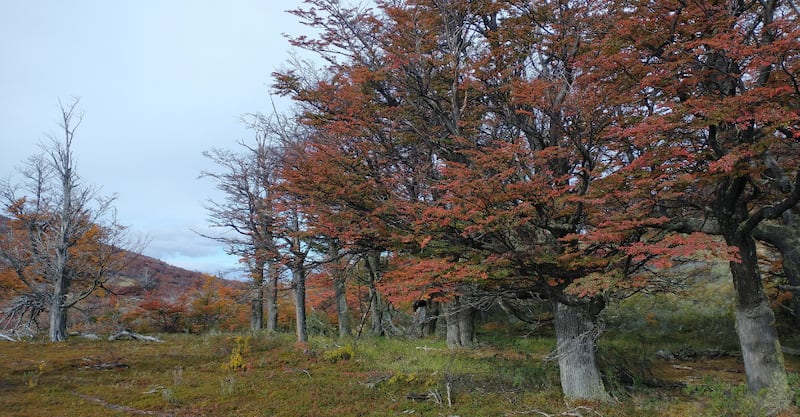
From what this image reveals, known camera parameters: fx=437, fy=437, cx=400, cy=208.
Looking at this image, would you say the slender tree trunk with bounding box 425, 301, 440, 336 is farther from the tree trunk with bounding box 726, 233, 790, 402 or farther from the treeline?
the tree trunk with bounding box 726, 233, 790, 402

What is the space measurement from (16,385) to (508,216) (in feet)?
35.9

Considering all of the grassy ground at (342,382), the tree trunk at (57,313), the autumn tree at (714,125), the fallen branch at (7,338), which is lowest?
the grassy ground at (342,382)

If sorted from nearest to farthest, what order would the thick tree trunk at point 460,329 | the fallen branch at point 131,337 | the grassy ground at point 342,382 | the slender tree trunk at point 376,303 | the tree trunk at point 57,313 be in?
the grassy ground at point 342,382
the thick tree trunk at point 460,329
the tree trunk at point 57,313
the fallen branch at point 131,337
the slender tree trunk at point 376,303

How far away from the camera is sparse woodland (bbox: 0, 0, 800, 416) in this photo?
664 centimetres

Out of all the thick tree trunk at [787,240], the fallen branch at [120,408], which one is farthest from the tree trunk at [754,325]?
the fallen branch at [120,408]

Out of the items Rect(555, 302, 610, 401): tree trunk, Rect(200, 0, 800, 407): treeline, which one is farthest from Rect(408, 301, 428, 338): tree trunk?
Rect(555, 302, 610, 401): tree trunk

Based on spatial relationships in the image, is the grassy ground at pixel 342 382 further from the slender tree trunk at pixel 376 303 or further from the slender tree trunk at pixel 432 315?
the slender tree trunk at pixel 432 315

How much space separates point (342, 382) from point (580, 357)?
16.2 feet

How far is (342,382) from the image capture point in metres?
9.53

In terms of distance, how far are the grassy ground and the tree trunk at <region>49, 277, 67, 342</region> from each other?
1993 mm

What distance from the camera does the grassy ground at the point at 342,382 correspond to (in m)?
7.56

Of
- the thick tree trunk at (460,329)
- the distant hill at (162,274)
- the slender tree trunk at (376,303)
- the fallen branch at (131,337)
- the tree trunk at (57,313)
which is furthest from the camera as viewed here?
the distant hill at (162,274)

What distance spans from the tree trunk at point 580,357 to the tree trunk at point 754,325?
2.52 meters

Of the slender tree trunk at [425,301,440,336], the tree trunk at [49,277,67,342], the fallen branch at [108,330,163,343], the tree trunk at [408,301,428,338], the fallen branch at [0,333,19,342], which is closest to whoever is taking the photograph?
the fallen branch at [0,333,19,342]
